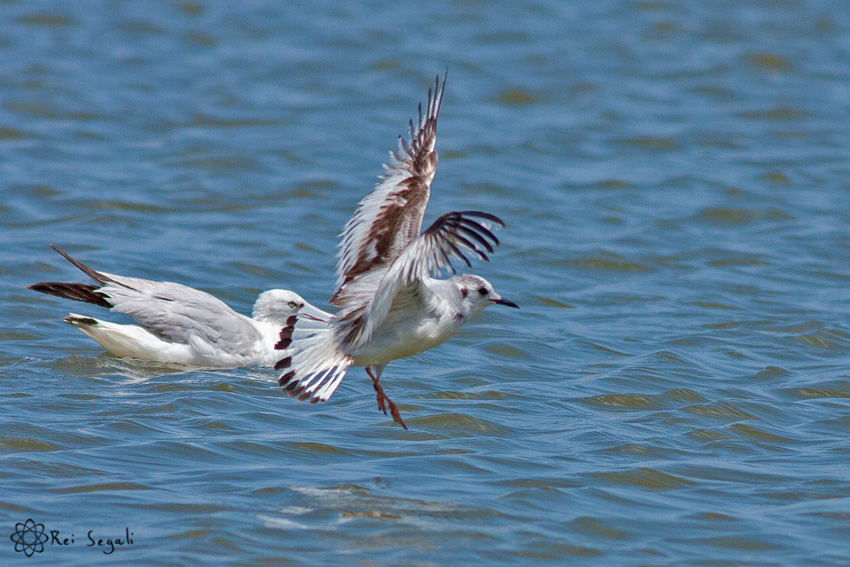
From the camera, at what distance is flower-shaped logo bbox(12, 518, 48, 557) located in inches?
205

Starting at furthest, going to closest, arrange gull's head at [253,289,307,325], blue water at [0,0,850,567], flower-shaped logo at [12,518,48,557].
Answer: gull's head at [253,289,307,325] < blue water at [0,0,850,567] < flower-shaped logo at [12,518,48,557]

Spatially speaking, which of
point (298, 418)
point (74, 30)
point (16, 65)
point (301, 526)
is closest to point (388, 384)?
point (298, 418)

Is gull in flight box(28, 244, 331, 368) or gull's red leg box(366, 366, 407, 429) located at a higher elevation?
gull's red leg box(366, 366, 407, 429)

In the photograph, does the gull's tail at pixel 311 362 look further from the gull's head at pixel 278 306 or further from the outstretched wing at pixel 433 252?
the gull's head at pixel 278 306

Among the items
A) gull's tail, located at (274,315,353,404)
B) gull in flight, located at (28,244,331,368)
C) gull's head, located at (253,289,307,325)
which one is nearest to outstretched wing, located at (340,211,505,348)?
gull's tail, located at (274,315,353,404)

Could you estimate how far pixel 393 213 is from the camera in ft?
22.3

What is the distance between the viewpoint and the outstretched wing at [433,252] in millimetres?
5379

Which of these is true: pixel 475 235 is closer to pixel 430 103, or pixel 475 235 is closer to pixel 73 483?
pixel 430 103

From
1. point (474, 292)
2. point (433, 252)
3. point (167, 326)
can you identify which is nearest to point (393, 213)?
point (474, 292)

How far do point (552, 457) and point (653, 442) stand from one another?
0.72 meters

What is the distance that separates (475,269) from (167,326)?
3.22m

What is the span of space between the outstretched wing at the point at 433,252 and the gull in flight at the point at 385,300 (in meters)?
0.01
